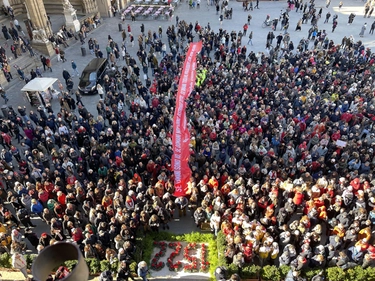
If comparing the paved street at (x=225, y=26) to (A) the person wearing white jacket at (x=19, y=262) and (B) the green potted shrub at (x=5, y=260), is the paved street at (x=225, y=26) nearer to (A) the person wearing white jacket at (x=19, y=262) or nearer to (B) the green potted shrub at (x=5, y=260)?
(B) the green potted shrub at (x=5, y=260)

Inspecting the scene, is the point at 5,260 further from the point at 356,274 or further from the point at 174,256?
the point at 356,274

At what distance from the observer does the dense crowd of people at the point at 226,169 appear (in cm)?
991

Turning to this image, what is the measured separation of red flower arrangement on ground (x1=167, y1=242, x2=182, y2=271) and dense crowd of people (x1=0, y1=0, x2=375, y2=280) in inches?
36.0

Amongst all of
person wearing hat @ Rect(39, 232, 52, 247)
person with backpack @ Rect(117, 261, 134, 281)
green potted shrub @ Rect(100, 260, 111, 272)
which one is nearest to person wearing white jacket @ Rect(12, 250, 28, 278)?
person wearing hat @ Rect(39, 232, 52, 247)

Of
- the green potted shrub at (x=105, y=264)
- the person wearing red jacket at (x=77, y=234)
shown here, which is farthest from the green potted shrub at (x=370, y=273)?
the person wearing red jacket at (x=77, y=234)

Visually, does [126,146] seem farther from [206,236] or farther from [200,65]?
[200,65]

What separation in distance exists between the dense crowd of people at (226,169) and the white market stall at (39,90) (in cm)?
180

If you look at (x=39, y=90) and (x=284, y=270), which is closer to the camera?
(x=284, y=270)

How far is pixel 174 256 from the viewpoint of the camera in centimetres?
1077

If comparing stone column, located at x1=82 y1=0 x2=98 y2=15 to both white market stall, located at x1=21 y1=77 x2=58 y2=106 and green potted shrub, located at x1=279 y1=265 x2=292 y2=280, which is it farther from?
green potted shrub, located at x1=279 y1=265 x2=292 y2=280

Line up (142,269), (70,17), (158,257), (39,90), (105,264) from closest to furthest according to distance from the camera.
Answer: (142,269), (105,264), (158,257), (39,90), (70,17)

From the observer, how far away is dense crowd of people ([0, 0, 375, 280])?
32.5 feet

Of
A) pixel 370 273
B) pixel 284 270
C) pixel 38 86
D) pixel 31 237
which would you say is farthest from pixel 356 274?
pixel 38 86

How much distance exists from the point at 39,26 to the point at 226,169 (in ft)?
66.4
